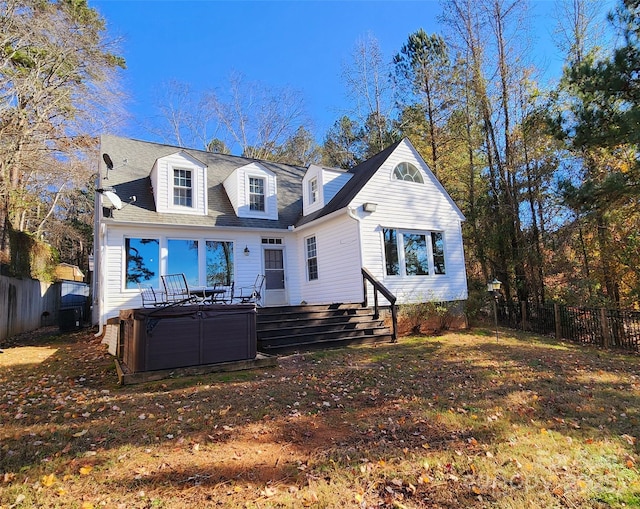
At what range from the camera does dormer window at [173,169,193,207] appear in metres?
11.6

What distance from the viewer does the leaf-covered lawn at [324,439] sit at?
2850 millimetres

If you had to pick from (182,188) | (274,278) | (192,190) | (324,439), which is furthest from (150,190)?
(324,439)

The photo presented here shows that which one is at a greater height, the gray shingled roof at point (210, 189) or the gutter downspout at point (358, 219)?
the gray shingled roof at point (210, 189)

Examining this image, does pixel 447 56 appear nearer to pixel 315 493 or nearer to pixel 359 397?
pixel 359 397

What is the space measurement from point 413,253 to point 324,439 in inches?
347

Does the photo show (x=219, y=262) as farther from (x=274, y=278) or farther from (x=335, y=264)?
(x=335, y=264)

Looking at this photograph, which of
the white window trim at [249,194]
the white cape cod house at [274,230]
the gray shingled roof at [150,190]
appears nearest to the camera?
the white cape cod house at [274,230]

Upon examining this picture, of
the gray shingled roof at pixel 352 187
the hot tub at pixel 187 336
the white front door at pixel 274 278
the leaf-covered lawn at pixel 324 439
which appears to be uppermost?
the gray shingled roof at pixel 352 187

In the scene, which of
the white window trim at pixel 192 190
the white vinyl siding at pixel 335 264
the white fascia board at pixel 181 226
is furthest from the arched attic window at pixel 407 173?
the white window trim at pixel 192 190

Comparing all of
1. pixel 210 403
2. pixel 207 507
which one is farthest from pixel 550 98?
pixel 207 507

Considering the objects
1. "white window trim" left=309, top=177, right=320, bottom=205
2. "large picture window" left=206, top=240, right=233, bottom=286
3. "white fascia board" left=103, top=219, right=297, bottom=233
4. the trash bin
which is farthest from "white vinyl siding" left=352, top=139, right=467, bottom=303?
the trash bin

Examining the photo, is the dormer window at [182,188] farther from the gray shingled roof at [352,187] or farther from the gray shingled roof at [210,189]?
the gray shingled roof at [352,187]

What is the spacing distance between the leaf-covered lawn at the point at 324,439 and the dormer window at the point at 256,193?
7.33 metres

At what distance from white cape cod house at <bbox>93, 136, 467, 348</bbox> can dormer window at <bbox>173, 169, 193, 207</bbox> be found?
32mm
